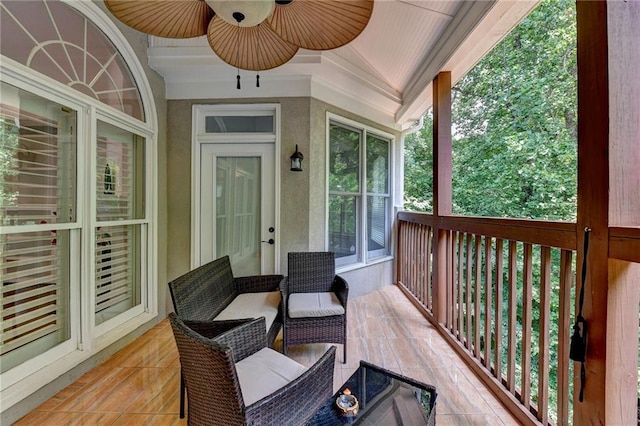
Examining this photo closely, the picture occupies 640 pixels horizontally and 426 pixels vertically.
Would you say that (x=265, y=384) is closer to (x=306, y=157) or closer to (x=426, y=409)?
(x=426, y=409)

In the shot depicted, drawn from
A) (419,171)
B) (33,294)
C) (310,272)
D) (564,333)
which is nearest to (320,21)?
(564,333)

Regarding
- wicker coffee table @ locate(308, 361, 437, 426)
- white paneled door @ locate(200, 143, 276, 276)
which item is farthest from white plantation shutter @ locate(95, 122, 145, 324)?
wicker coffee table @ locate(308, 361, 437, 426)

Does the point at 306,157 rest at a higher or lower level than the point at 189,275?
higher

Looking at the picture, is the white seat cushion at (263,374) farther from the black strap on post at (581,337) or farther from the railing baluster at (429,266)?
the railing baluster at (429,266)

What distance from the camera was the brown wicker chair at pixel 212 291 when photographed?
185 cm

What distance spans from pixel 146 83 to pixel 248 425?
3.24m

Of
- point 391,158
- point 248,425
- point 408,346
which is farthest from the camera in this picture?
point 391,158

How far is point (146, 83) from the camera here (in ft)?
9.56

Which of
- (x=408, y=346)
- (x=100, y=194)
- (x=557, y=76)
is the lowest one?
(x=408, y=346)

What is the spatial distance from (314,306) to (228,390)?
1249mm

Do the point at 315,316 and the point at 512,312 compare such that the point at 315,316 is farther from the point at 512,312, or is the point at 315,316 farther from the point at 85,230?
the point at 85,230

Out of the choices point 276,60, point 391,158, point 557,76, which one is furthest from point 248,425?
point 557,76

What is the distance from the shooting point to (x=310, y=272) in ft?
9.53

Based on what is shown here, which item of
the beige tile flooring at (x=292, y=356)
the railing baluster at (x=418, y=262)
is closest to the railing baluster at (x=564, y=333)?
the beige tile flooring at (x=292, y=356)
